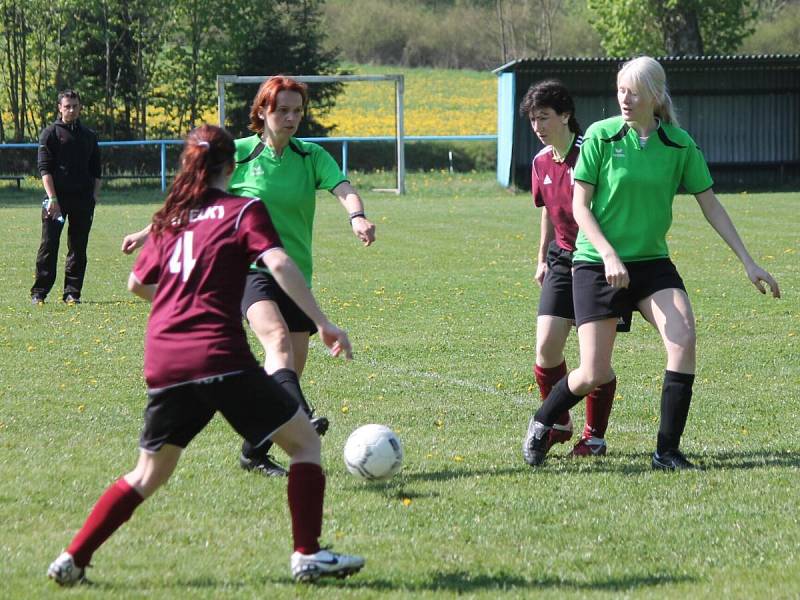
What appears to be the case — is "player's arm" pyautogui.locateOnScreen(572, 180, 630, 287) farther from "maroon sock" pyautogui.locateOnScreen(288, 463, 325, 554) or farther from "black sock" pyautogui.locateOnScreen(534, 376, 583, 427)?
"maroon sock" pyautogui.locateOnScreen(288, 463, 325, 554)

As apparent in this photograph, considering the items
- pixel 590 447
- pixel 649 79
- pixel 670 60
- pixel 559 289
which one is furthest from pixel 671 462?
pixel 670 60

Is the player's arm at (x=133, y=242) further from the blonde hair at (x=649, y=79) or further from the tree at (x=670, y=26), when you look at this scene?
the tree at (x=670, y=26)

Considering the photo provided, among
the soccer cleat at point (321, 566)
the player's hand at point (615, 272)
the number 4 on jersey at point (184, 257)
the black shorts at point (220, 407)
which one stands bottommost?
the soccer cleat at point (321, 566)

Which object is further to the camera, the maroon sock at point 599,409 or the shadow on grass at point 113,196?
the shadow on grass at point 113,196

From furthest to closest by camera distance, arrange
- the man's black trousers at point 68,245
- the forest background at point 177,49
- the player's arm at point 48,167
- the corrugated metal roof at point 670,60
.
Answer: the forest background at point 177,49 < the corrugated metal roof at point 670,60 < the man's black trousers at point 68,245 < the player's arm at point 48,167

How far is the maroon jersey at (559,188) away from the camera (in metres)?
6.45

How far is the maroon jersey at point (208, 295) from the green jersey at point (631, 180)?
7.12 ft

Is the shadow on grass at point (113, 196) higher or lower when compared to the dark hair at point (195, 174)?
lower

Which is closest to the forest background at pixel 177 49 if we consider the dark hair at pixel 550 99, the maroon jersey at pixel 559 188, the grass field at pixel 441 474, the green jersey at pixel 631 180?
the grass field at pixel 441 474

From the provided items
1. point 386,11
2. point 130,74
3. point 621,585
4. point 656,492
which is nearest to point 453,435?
point 656,492

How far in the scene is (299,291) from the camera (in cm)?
425

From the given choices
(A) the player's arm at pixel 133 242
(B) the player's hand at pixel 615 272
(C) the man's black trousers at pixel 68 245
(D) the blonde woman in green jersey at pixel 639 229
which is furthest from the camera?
(C) the man's black trousers at pixel 68 245

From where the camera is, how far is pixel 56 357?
9.71m

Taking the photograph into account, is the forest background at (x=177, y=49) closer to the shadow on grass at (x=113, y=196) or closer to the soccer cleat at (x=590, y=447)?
the shadow on grass at (x=113, y=196)
